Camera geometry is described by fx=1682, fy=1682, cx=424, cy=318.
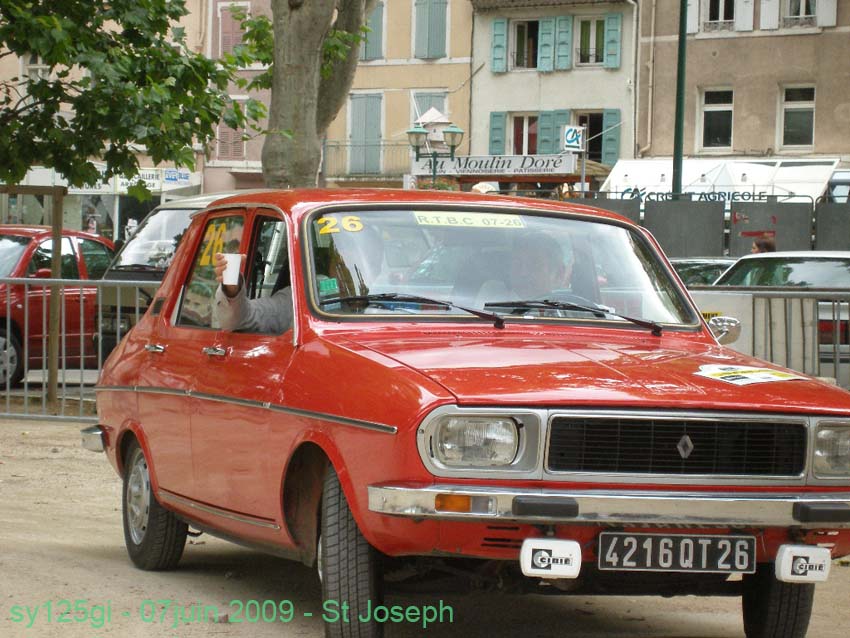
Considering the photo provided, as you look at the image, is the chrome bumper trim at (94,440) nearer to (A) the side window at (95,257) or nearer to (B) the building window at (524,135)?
(A) the side window at (95,257)

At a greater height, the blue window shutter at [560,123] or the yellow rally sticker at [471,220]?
the blue window shutter at [560,123]

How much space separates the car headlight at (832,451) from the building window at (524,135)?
42275 millimetres

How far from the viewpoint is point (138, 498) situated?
25.6 feet

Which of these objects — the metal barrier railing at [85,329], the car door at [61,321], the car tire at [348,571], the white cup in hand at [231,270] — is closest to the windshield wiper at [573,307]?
the white cup in hand at [231,270]

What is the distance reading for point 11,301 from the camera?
15.3 m

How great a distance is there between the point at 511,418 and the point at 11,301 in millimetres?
10984

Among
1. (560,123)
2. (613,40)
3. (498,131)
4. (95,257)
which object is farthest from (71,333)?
(498,131)

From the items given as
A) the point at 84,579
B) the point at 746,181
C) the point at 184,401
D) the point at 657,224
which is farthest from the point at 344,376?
the point at 746,181

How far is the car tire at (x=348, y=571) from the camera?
536cm

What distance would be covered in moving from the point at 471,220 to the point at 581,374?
1468mm

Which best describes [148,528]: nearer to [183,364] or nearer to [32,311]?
[183,364]

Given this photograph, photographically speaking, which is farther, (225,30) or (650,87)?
(225,30)

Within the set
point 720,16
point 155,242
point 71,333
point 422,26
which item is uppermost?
point 422,26

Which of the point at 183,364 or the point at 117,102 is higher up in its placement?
the point at 117,102
